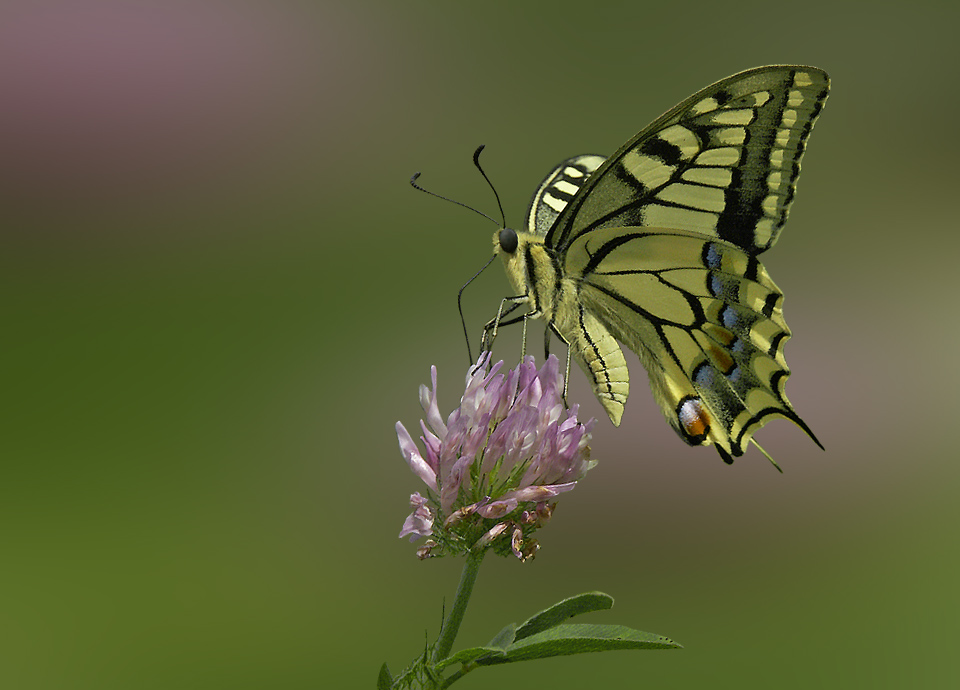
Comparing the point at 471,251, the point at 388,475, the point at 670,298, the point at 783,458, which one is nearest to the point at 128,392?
the point at 388,475

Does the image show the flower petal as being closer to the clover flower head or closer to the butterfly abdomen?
the clover flower head

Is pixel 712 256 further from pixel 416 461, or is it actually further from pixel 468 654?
pixel 468 654

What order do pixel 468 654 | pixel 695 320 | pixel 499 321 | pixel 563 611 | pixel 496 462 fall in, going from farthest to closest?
pixel 695 320 → pixel 499 321 → pixel 496 462 → pixel 563 611 → pixel 468 654

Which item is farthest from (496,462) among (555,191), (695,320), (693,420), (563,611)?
(555,191)

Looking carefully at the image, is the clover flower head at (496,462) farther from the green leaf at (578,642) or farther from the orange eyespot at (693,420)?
the orange eyespot at (693,420)

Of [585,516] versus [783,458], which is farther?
[783,458]

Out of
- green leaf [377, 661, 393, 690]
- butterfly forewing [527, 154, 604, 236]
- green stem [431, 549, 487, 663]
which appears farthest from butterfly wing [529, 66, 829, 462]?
green leaf [377, 661, 393, 690]

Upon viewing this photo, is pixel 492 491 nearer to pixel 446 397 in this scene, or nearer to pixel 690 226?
pixel 690 226
